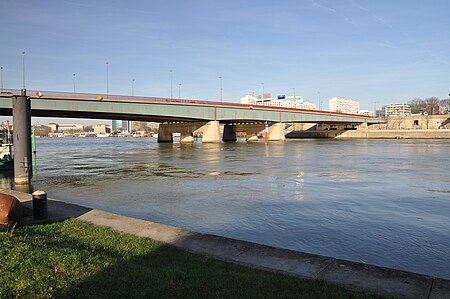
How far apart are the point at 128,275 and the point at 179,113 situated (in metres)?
72.5

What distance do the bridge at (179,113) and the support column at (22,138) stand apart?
68.4 ft

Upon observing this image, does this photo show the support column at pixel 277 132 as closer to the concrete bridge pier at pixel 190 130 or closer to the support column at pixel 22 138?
the concrete bridge pier at pixel 190 130

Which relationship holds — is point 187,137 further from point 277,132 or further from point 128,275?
point 128,275

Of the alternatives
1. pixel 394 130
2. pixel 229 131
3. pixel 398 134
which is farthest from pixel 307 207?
pixel 394 130

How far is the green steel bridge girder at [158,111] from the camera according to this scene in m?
61.1

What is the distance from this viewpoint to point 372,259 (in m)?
9.03

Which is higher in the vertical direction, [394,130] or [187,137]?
[394,130]

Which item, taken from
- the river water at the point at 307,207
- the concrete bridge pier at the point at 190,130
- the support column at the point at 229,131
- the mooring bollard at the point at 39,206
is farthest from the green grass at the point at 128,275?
the support column at the point at 229,131

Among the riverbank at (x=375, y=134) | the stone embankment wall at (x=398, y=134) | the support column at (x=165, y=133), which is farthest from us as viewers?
the riverbank at (x=375, y=134)

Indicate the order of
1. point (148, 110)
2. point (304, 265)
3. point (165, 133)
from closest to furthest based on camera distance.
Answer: point (304, 265)
point (148, 110)
point (165, 133)

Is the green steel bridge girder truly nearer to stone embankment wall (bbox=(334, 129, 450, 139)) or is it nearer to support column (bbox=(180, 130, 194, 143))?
support column (bbox=(180, 130, 194, 143))

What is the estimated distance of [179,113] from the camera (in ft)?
256

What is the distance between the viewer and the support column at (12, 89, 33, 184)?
77.0 ft

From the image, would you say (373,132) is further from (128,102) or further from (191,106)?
(128,102)
